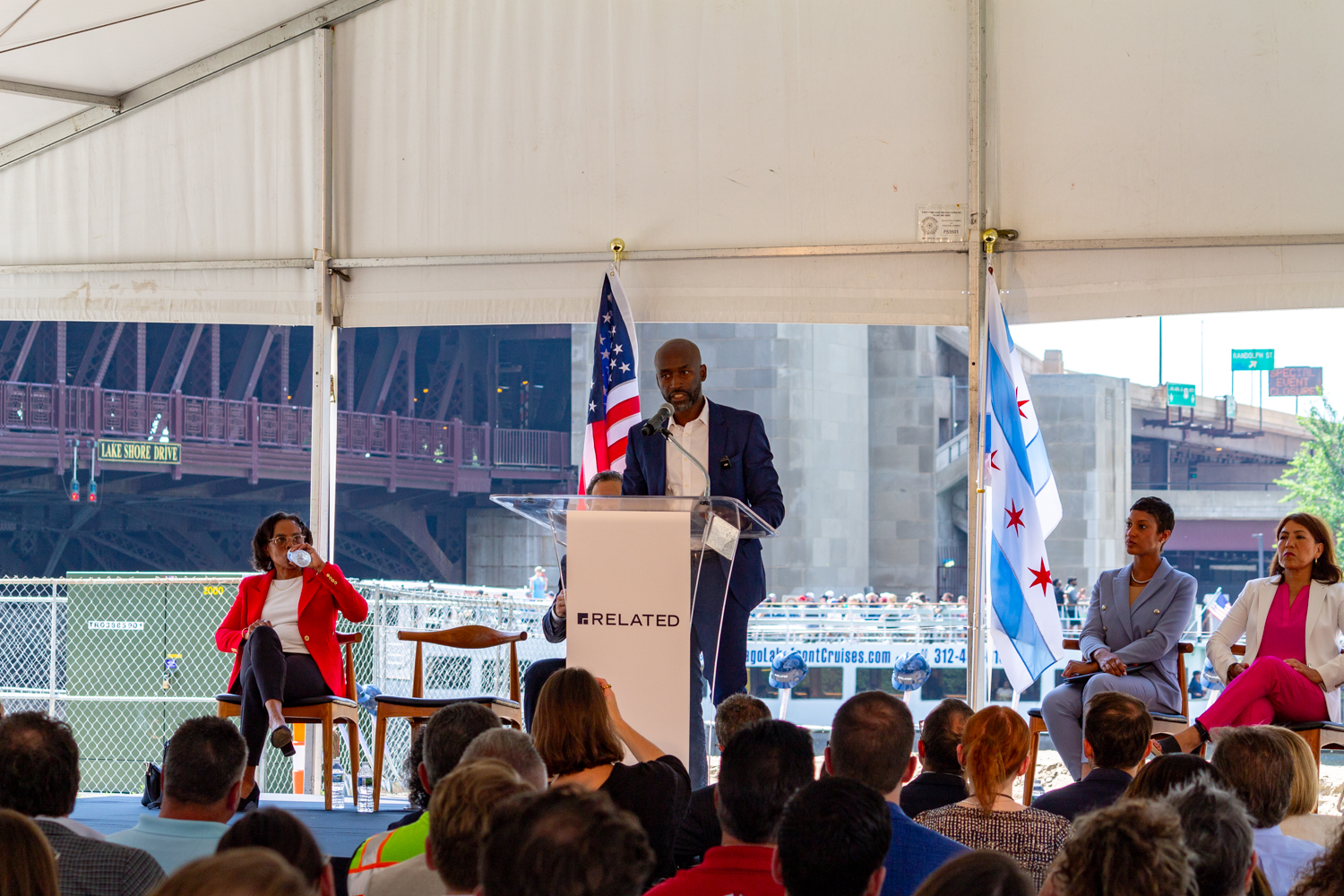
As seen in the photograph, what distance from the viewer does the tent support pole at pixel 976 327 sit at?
497 centimetres

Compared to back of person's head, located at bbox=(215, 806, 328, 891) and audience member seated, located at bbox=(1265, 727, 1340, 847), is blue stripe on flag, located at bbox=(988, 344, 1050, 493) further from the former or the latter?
back of person's head, located at bbox=(215, 806, 328, 891)

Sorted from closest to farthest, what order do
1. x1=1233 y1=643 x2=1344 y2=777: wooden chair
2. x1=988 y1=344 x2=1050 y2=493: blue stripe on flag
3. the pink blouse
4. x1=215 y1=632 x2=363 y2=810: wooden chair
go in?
1. x1=1233 y1=643 x2=1344 y2=777: wooden chair
2. the pink blouse
3. x1=215 y1=632 x2=363 y2=810: wooden chair
4. x1=988 y1=344 x2=1050 y2=493: blue stripe on flag

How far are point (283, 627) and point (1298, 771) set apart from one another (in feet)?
12.1

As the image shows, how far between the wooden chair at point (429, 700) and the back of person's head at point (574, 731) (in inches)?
71.5

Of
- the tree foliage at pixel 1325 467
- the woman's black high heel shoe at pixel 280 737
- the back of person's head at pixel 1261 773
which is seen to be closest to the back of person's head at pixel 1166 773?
the back of person's head at pixel 1261 773

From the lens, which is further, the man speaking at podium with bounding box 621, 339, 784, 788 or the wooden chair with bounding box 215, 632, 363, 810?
the wooden chair with bounding box 215, 632, 363, 810

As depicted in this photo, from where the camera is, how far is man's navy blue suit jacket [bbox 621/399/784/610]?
370cm

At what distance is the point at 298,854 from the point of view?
1.51 m

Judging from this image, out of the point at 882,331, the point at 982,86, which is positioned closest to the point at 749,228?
the point at 982,86

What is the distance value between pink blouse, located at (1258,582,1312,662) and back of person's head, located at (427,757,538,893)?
11.7 ft

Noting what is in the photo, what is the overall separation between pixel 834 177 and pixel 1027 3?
41.7 inches

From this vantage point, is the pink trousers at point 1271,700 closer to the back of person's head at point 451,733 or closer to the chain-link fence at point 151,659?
the back of person's head at point 451,733

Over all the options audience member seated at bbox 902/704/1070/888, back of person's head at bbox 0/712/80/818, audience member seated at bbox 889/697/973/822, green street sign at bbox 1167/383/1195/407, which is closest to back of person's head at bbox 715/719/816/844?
audience member seated at bbox 902/704/1070/888

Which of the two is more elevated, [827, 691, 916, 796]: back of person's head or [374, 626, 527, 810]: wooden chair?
[827, 691, 916, 796]: back of person's head
